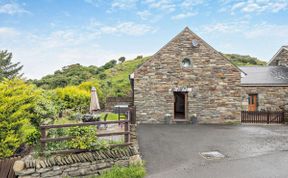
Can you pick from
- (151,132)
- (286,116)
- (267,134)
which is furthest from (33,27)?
(286,116)

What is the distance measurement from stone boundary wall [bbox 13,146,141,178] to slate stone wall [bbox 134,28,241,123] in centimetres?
669

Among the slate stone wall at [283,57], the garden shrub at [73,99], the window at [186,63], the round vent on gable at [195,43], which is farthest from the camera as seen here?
the slate stone wall at [283,57]

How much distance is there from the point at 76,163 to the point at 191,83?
30.7ft

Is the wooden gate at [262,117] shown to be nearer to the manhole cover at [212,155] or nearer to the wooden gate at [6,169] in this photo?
the manhole cover at [212,155]

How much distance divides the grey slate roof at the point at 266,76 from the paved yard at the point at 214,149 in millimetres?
5913

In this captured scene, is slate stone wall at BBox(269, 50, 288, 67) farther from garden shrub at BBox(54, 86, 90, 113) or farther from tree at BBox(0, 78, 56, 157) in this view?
tree at BBox(0, 78, 56, 157)

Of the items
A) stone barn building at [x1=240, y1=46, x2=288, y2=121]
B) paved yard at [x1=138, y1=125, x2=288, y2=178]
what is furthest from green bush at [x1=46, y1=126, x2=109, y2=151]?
stone barn building at [x1=240, y1=46, x2=288, y2=121]

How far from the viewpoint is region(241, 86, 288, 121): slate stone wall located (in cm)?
1467

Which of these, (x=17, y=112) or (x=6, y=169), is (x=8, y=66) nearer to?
(x=17, y=112)

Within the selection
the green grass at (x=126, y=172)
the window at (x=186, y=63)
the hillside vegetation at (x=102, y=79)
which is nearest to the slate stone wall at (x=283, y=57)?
the window at (x=186, y=63)

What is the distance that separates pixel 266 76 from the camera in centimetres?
1614

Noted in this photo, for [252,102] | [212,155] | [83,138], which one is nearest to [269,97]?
[252,102]

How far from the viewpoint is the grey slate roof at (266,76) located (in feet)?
49.2

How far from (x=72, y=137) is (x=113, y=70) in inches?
1495
